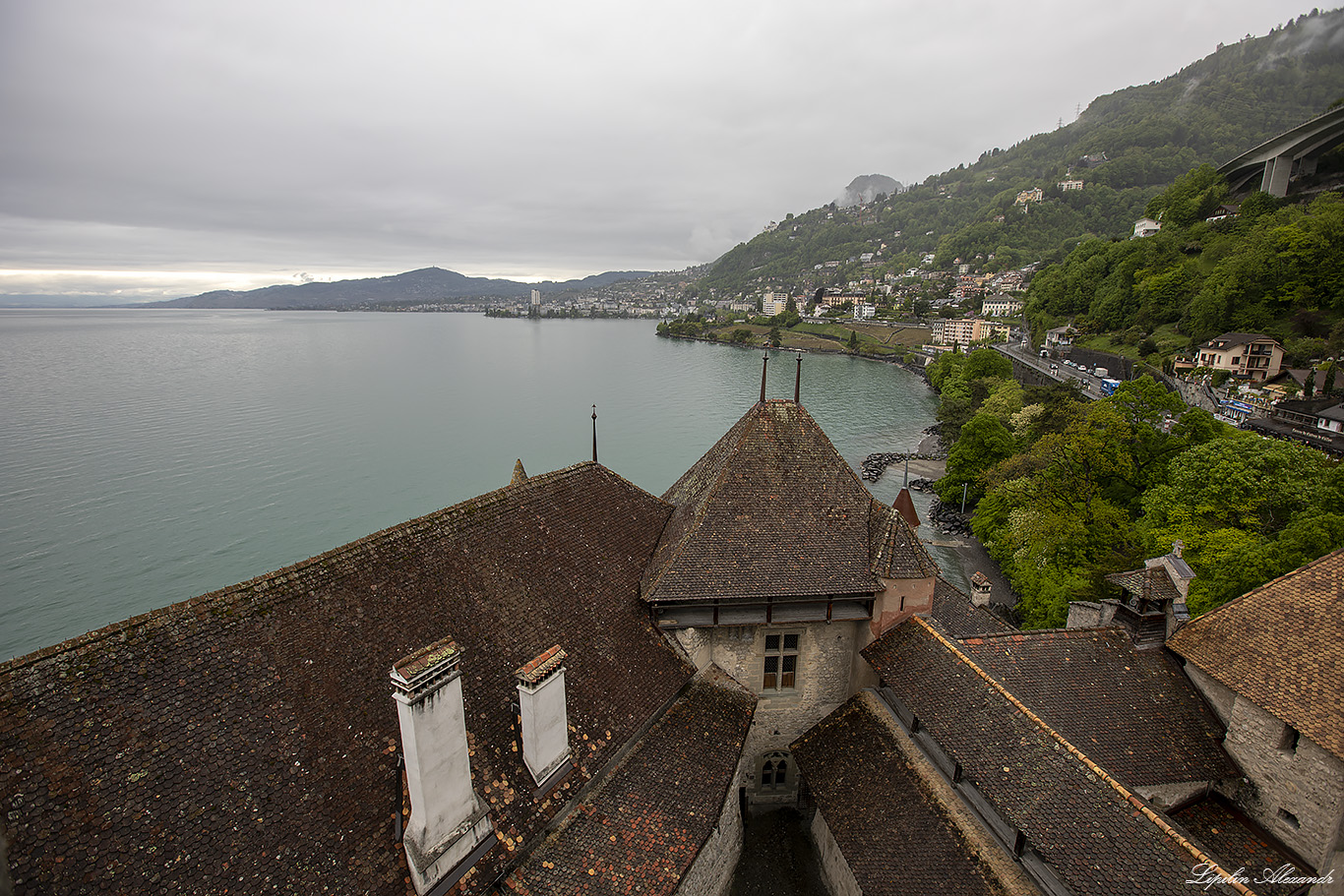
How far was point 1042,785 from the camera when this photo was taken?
358 inches

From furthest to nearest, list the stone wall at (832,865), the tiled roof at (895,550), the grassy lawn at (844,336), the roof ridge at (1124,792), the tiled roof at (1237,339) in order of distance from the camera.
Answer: the grassy lawn at (844,336) < the tiled roof at (1237,339) < the tiled roof at (895,550) < the stone wall at (832,865) < the roof ridge at (1124,792)

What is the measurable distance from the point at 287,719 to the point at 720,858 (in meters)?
8.87

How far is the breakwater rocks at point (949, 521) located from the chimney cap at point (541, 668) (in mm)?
39343

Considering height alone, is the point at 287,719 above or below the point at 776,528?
below

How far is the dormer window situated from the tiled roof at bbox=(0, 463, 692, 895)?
3418 mm

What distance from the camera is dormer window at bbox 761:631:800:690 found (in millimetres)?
13188

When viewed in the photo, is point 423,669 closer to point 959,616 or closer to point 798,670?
point 798,670

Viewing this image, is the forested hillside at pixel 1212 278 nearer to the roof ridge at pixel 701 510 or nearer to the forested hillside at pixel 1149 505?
the forested hillside at pixel 1149 505

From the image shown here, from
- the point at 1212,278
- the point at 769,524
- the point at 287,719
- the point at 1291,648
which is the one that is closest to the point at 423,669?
the point at 287,719

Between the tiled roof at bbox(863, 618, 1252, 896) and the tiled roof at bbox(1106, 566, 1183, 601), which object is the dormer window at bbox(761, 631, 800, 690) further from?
the tiled roof at bbox(1106, 566, 1183, 601)

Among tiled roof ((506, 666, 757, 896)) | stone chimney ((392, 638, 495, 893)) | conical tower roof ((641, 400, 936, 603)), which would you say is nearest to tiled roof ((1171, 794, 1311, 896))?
conical tower roof ((641, 400, 936, 603))

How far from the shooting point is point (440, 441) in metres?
59.7

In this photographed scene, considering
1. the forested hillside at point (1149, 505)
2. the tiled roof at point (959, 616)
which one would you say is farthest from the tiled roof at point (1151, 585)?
the forested hillside at point (1149, 505)

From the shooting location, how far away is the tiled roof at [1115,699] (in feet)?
35.3
